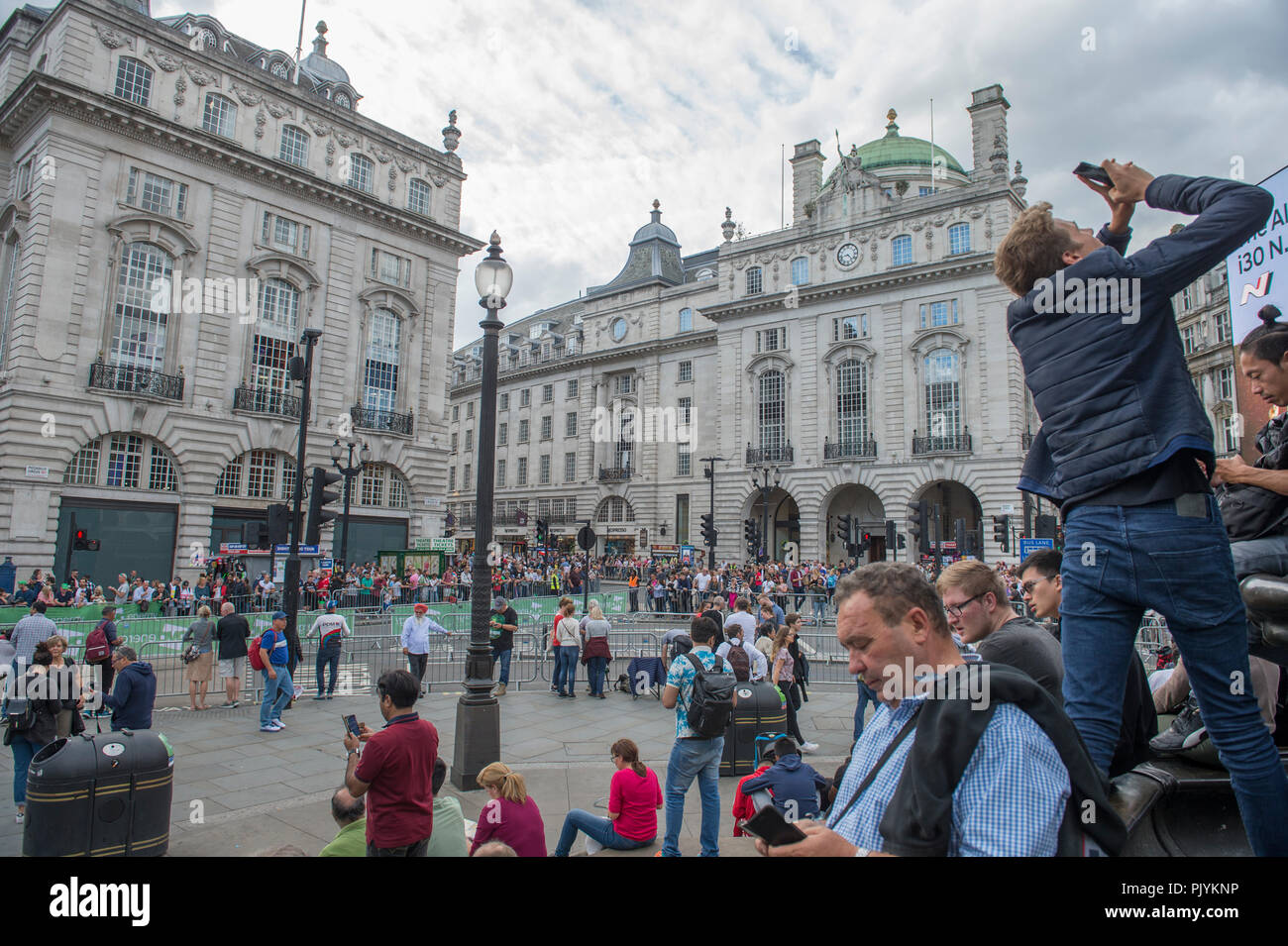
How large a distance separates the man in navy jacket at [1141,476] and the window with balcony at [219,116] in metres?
36.4

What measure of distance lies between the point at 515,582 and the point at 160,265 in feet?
62.7

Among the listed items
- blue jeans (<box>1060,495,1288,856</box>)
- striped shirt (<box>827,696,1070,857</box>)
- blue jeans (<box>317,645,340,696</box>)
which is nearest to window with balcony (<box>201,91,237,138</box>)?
blue jeans (<box>317,645,340,696</box>)

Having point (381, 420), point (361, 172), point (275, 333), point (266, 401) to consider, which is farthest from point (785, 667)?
point (361, 172)

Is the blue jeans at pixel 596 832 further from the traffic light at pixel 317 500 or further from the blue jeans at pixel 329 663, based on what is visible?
the traffic light at pixel 317 500

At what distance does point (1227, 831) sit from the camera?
2.58 meters

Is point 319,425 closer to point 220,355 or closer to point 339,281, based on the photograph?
point 220,355

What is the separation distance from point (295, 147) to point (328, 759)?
32218 millimetres

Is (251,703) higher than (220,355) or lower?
lower

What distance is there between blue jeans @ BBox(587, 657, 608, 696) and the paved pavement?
14.2 inches

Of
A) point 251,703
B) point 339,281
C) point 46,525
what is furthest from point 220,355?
point 251,703

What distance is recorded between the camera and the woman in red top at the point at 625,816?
5941mm

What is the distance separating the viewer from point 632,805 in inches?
237

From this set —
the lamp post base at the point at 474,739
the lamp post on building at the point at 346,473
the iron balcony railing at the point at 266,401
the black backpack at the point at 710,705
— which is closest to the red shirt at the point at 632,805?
the black backpack at the point at 710,705

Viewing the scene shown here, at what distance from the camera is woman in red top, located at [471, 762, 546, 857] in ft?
16.8
